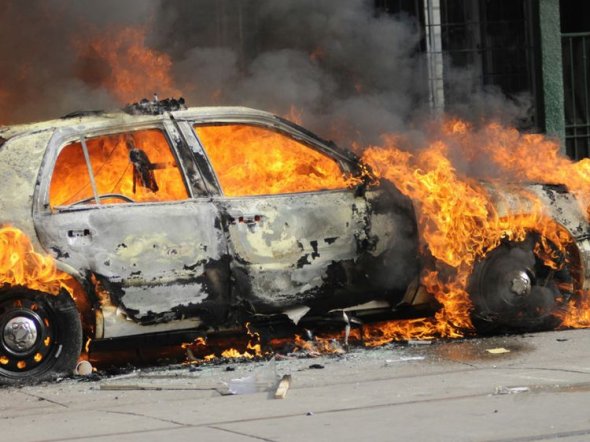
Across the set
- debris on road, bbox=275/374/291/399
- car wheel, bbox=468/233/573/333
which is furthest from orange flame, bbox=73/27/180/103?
debris on road, bbox=275/374/291/399

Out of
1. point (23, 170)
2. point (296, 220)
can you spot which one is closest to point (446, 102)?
point (296, 220)

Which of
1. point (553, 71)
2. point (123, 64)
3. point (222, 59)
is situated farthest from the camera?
point (553, 71)

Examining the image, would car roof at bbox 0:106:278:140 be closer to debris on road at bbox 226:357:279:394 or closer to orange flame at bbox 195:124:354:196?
orange flame at bbox 195:124:354:196

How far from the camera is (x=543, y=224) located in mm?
9031

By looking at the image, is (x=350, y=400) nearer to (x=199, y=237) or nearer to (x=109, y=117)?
(x=199, y=237)

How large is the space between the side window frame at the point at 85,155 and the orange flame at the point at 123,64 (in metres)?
2.16

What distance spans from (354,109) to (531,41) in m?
4.39

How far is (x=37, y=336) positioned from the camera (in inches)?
310

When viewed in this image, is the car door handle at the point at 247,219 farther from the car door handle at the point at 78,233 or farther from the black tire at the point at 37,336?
the black tire at the point at 37,336

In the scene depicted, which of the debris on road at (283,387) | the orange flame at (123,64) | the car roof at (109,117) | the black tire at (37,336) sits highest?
the orange flame at (123,64)

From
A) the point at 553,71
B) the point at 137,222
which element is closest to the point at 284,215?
the point at 137,222

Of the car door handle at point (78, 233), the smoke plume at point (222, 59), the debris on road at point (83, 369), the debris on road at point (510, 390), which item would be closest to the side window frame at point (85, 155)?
the car door handle at point (78, 233)

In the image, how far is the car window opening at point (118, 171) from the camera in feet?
26.7

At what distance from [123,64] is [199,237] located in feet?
9.57
